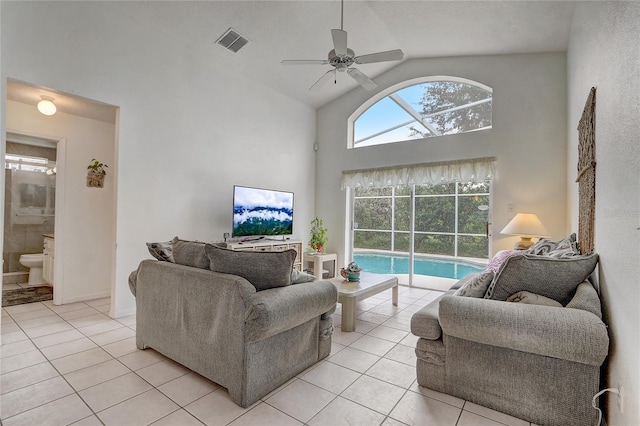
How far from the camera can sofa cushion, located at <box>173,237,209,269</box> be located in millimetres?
2098

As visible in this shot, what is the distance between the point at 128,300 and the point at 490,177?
480 centimetres

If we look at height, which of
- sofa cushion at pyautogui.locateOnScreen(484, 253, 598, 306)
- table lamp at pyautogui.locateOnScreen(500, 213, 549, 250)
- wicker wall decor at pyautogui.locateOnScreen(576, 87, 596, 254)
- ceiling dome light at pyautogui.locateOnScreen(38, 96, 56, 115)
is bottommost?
sofa cushion at pyautogui.locateOnScreen(484, 253, 598, 306)

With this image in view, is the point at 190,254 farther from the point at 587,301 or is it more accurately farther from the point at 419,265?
the point at 419,265

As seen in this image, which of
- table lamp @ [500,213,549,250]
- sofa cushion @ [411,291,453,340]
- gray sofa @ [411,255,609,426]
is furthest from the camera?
table lamp @ [500,213,549,250]

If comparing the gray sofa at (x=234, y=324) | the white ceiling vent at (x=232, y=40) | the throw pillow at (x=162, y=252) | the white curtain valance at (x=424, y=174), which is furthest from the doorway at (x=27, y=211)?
the white curtain valance at (x=424, y=174)

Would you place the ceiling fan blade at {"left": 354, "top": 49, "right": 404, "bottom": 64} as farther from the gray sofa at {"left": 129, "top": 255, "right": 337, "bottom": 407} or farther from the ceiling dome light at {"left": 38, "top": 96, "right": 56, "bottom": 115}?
the ceiling dome light at {"left": 38, "top": 96, "right": 56, "bottom": 115}

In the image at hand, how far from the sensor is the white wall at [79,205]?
3639 millimetres

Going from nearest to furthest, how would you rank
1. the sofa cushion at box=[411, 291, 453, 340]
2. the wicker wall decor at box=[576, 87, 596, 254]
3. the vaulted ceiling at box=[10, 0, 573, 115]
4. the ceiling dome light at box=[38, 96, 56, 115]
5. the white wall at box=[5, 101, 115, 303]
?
the sofa cushion at box=[411, 291, 453, 340] → the wicker wall decor at box=[576, 87, 596, 254] → the ceiling dome light at box=[38, 96, 56, 115] → the vaulted ceiling at box=[10, 0, 573, 115] → the white wall at box=[5, 101, 115, 303]

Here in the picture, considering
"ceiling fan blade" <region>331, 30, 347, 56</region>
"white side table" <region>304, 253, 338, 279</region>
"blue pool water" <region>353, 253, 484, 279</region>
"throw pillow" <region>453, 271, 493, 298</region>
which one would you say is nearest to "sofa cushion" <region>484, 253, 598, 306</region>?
"throw pillow" <region>453, 271, 493, 298</region>

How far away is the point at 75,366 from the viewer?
7.20 ft

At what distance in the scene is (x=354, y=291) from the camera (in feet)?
9.81

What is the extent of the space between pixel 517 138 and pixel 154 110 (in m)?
4.64

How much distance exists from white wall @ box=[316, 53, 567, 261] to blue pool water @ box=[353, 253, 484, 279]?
24.5 inches

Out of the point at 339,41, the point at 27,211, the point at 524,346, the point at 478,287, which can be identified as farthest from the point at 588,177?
the point at 27,211
